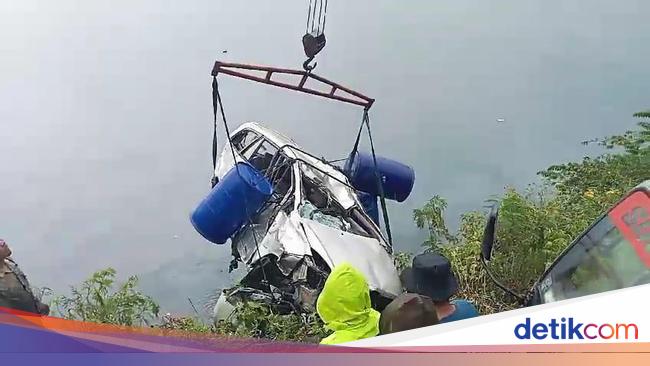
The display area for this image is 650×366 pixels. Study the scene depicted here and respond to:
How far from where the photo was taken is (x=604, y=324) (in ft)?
6.10

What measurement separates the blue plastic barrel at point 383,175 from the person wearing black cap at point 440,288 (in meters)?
3.47

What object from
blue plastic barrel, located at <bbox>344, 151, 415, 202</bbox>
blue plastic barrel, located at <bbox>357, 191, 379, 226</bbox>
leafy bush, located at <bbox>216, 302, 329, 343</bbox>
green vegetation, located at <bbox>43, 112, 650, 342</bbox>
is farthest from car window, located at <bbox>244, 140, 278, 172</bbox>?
leafy bush, located at <bbox>216, 302, 329, 343</bbox>

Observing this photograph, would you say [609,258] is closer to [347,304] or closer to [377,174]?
[347,304]

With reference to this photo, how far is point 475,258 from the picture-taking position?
17.0 ft

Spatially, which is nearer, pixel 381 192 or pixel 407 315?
pixel 407 315

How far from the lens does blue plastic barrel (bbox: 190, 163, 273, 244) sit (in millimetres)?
5566

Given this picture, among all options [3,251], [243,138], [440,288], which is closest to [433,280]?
[440,288]

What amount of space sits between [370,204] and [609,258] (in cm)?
388

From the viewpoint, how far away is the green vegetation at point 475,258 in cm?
451

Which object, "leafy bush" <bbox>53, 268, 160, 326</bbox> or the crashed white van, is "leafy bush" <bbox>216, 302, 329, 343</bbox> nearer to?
the crashed white van

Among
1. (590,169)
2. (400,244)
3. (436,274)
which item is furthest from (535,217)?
(436,274)

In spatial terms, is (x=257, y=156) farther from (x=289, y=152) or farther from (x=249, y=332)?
(x=249, y=332)

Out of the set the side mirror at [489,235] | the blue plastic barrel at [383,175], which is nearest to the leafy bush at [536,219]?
the blue plastic barrel at [383,175]

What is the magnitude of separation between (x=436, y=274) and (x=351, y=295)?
426 millimetres
